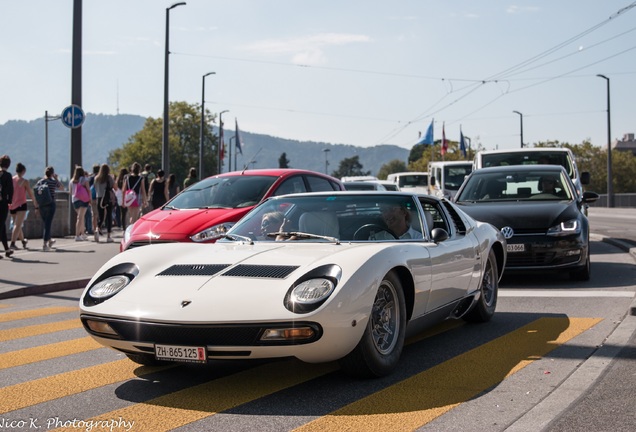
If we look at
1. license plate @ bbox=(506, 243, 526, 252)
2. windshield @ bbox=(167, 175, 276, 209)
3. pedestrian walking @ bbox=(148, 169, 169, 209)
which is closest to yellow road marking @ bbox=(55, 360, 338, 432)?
license plate @ bbox=(506, 243, 526, 252)

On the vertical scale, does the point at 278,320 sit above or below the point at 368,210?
below

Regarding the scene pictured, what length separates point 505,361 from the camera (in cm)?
617

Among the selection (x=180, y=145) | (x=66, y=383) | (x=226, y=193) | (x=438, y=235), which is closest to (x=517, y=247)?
(x=226, y=193)

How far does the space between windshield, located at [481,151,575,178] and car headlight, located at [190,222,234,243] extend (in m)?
8.24

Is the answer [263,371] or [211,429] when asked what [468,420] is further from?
[263,371]

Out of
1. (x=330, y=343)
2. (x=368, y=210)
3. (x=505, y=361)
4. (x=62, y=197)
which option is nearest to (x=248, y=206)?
(x=368, y=210)

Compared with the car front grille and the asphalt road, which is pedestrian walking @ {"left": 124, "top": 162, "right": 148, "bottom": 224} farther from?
the car front grille

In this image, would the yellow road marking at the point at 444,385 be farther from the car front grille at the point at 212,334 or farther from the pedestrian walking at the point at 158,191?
the pedestrian walking at the point at 158,191

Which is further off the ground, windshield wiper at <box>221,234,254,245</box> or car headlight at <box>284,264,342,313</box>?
windshield wiper at <box>221,234,254,245</box>

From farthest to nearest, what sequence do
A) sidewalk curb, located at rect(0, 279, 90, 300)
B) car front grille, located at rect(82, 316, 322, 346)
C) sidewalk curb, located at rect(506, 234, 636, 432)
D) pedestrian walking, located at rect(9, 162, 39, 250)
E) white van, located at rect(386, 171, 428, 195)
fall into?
white van, located at rect(386, 171, 428, 195) < pedestrian walking, located at rect(9, 162, 39, 250) < sidewalk curb, located at rect(0, 279, 90, 300) < car front grille, located at rect(82, 316, 322, 346) < sidewalk curb, located at rect(506, 234, 636, 432)

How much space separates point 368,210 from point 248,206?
214 inches

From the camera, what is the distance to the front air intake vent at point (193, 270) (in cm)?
549

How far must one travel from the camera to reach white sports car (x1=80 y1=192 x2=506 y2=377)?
16.2 feet

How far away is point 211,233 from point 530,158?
8632 millimetres
